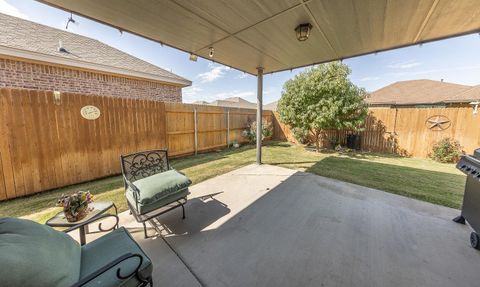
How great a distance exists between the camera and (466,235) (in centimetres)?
246

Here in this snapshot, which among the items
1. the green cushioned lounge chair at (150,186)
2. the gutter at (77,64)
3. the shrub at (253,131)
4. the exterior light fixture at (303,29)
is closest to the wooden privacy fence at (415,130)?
the shrub at (253,131)

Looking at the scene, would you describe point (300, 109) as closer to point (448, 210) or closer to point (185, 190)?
point (448, 210)

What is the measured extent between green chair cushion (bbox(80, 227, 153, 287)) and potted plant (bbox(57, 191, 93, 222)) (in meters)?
0.56

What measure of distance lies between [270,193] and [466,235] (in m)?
2.86

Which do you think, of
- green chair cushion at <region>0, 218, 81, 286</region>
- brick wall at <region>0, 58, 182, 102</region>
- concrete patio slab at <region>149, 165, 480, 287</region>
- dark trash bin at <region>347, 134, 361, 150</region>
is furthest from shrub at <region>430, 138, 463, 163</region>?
brick wall at <region>0, 58, 182, 102</region>

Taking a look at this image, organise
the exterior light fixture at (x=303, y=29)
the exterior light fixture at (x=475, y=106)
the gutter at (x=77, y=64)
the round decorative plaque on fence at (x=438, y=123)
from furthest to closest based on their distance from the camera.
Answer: the round decorative plaque on fence at (x=438, y=123) < the exterior light fixture at (x=475, y=106) < the gutter at (x=77, y=64) < the exterior light fixture at (x=303, y=29)

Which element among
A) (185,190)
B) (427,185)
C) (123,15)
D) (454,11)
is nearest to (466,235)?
(427,185)

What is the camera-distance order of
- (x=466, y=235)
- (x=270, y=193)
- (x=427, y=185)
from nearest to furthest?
(x=466, y=235) < (x=270, y=193) < (x=427, y=185)

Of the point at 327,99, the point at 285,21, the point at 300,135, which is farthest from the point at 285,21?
the point at 300,135

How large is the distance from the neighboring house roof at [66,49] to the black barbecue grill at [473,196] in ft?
32.6

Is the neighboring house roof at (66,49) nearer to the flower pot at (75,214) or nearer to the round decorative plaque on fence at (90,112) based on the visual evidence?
the round decorative plaque on fence at (90,112)

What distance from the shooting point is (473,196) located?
236 cm

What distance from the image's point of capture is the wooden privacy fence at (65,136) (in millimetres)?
3469

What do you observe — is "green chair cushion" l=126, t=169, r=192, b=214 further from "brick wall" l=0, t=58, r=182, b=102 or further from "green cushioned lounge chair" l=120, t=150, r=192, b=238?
"brick wall" l=0, t=58, r=182, b=102
